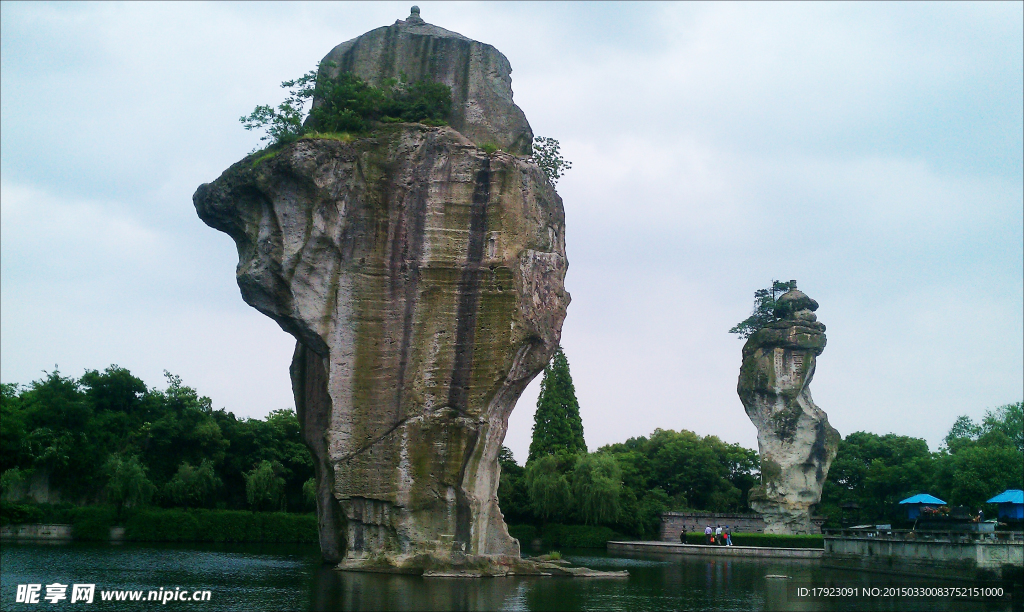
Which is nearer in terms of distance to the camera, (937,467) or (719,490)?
(937,467)

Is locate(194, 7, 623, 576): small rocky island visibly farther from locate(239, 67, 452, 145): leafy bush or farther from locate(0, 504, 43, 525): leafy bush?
locate(0, 504, 43, 525): leafy bush

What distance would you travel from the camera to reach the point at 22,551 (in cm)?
3142

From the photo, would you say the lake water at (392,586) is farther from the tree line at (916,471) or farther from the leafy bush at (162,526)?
the tree line at (916,471)

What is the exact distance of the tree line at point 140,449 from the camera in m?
44.1

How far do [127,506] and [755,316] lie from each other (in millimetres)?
37902

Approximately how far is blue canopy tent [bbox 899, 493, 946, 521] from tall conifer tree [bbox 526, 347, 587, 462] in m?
23.2

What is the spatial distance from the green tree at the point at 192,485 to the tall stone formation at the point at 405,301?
22947mm

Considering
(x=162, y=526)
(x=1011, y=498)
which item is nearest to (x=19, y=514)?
(x=162, y=526)

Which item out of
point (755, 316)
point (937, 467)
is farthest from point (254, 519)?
point (937, 467)

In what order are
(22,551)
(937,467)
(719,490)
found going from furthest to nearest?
(719,490) < (937,467) < (22,551)

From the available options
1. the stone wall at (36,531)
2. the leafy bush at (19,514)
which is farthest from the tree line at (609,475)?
the leafy bush at (19,514)

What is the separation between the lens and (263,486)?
48031 millimetres

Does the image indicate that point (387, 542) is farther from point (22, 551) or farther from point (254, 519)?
point (254, 519)

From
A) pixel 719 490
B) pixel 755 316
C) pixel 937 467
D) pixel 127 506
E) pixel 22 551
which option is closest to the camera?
pixel 22 551
